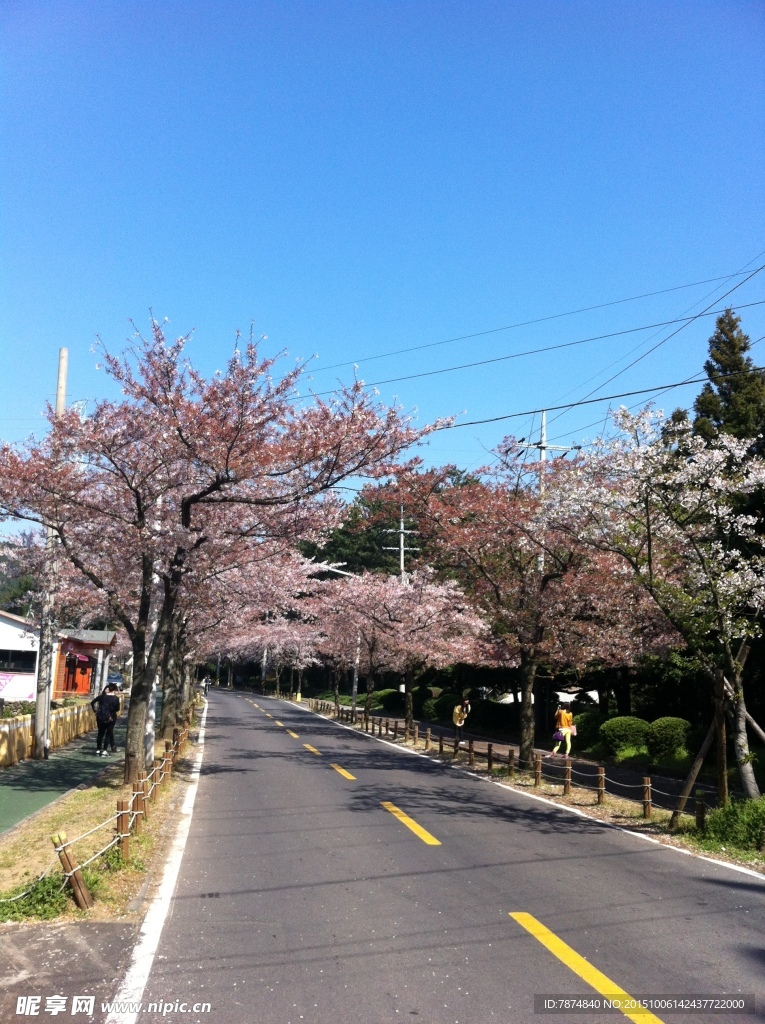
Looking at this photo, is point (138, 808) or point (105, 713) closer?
point (138, 808)

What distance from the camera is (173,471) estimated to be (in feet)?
49.6

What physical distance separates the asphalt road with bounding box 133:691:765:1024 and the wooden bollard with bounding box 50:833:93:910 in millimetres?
847

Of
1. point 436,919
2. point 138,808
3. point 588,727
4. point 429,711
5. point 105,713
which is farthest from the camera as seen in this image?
point 429,711

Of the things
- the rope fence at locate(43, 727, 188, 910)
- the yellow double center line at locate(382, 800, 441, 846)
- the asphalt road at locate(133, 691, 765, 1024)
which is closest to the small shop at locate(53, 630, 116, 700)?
the yellow double center line at locate(382, 800, 441, 846)

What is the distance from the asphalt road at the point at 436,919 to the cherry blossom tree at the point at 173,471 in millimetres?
4706

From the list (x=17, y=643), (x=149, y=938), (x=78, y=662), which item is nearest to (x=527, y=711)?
(x=149, y=938)

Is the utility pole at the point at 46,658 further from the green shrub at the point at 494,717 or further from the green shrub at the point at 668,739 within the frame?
the green shrub at the point at 494,717

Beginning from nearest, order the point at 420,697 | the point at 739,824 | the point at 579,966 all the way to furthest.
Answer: the point at 579,966 → the point at 739,824 → the point at 420,697

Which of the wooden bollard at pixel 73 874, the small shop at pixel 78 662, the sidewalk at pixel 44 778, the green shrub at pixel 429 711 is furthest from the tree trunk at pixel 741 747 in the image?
the green shrub at pixel 429 711

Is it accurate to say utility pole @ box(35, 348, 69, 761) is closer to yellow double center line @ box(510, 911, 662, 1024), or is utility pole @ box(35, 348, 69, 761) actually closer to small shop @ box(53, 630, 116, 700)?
yellow double center line @ box(510, 911, 662, 1024)

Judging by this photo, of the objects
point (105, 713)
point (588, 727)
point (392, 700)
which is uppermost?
point (105, 713)

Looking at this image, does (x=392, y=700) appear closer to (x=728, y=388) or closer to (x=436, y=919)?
(x=728, y=388)

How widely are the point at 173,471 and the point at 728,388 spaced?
86.7 feet

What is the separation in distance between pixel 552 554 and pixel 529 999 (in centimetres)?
1531
